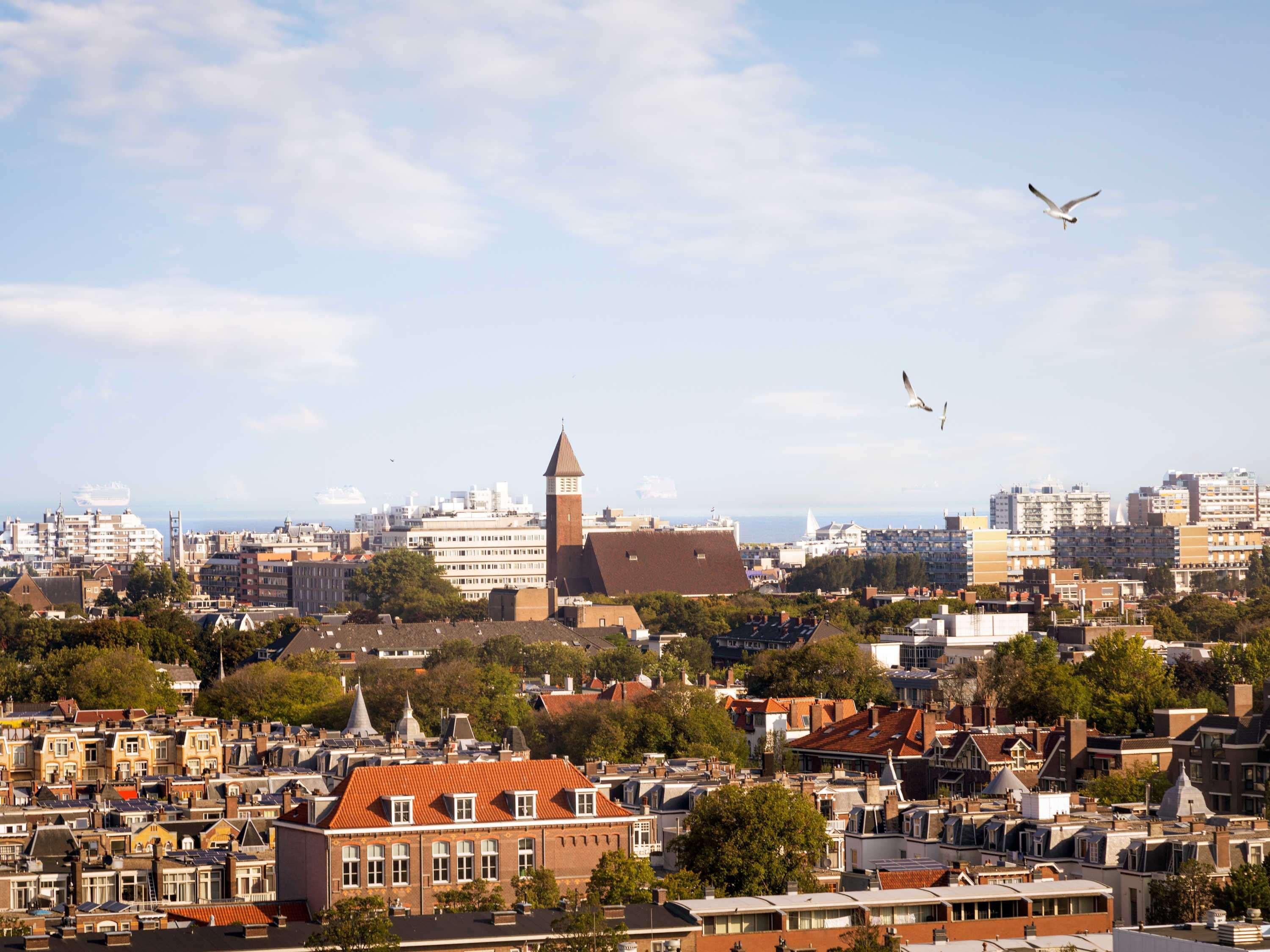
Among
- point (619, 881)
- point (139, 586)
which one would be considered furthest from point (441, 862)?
point (139, 586)

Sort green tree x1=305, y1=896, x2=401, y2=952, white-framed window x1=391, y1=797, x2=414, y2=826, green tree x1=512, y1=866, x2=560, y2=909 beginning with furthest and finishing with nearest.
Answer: white-framed window x1=391, y1=797, x2=414, y2=826
green tree x1=512, y1=866, x2=560, y2=909
green tree x1=305, y1=896, x2=401, y2=952

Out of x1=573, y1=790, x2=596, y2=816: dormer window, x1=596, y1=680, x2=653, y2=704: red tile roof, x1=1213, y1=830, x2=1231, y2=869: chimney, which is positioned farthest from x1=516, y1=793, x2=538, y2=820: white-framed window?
x1=596, y1=680, x2=653, y2=704: red tile roof

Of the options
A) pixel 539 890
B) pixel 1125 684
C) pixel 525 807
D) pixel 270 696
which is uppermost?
pixel 1125 684

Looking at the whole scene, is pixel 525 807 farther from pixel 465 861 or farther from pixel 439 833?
pixel 439 833

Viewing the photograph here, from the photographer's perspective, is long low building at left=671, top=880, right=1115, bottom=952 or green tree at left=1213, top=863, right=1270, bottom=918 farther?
green tree at left=1213, top=863, right=1270, bottom=918

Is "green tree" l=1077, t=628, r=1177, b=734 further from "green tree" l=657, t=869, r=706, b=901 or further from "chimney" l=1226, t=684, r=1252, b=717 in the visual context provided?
"green tree" l=657, t=869, r=706, b=901

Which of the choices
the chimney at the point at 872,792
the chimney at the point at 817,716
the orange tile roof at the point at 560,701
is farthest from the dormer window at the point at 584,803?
the chimney at the point at 817,716

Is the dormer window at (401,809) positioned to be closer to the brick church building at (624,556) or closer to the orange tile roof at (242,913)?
the orange tile roof at (242,913)

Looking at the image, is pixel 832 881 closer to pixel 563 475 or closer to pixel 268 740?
pixel 268 740
